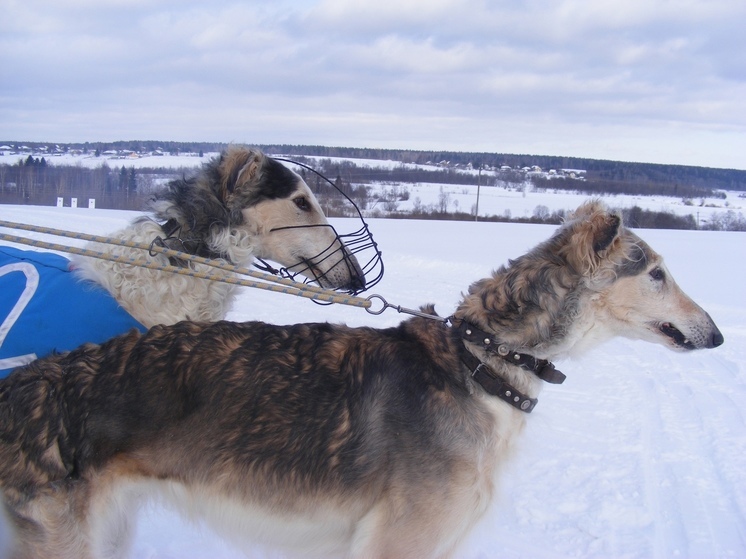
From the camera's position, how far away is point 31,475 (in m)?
2.59

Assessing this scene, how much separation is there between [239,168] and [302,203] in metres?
0.42

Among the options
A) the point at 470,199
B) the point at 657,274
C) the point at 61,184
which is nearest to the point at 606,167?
the point at 470,199

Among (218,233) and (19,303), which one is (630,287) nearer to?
(218,233)

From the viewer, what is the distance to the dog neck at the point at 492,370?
3055 mm

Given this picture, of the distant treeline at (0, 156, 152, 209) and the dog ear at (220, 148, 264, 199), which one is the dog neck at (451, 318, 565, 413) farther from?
the distant treeline at (0, 156, 152, 209)

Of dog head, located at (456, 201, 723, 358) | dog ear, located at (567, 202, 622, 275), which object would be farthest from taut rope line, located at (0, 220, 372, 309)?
dog ear, located at (567, 202, 622, 275)

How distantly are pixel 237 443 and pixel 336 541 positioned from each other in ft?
2.24

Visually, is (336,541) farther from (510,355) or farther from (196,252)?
(196,252)

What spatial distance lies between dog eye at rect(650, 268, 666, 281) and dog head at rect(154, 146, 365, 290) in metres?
1.78

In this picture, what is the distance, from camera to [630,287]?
329 centimetres

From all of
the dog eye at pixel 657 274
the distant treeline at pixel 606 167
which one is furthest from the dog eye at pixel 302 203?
the distant treeline at pixel 606 167

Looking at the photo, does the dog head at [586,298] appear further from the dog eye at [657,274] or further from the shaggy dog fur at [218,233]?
the shaggy dog fur at [218,233]

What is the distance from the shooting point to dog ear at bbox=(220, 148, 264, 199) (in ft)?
11.8

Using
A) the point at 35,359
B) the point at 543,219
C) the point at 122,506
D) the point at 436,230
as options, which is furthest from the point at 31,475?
the point at 543,219
